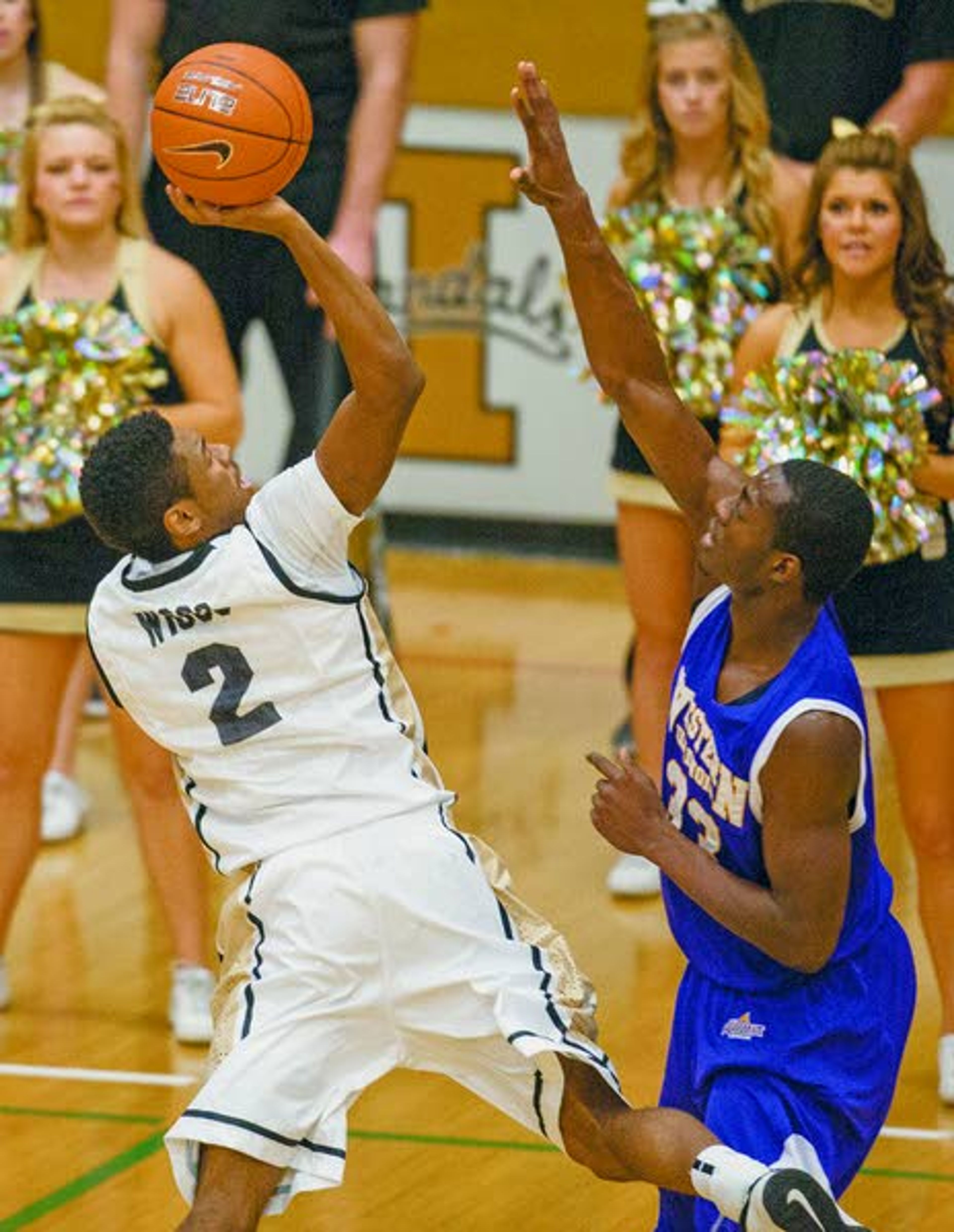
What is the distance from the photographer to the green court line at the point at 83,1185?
502cm

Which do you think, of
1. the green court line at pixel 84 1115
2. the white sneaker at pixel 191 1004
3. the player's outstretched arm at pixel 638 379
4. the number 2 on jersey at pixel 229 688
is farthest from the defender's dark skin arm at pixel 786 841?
the white sneaker at pixel 191 1004

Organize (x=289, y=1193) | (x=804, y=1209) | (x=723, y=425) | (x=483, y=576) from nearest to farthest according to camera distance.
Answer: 1. (x=804, y=1209)
2. (x=289, y=1193)
3. (x=723, y=425)
4. (x=483, y=576)

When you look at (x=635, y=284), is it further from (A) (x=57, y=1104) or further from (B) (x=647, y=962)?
(A) (x=57, y=1104)

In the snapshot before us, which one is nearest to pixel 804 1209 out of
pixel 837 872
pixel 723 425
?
pixel 837 872

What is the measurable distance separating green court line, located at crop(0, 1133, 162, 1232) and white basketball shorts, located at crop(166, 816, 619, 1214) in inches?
33.6

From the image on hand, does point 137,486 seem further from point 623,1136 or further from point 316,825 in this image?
point 623,1136

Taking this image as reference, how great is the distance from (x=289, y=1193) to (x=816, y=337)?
2.35 meters

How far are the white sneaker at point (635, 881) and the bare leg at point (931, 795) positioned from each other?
1296mm

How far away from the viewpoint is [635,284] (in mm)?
6598

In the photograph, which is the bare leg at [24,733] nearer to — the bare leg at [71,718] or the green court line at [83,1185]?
the green court line at [83,1185]

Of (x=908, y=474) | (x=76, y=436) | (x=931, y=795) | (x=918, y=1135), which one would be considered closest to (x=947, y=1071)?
(x=918, y=1135)

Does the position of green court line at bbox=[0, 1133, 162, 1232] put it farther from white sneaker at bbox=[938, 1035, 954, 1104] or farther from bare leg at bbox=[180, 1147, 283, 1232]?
white sneaker at bbox=[938, 1035, 954, 1104]

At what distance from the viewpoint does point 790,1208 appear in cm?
393

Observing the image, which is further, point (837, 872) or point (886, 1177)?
point (886, 1177)
